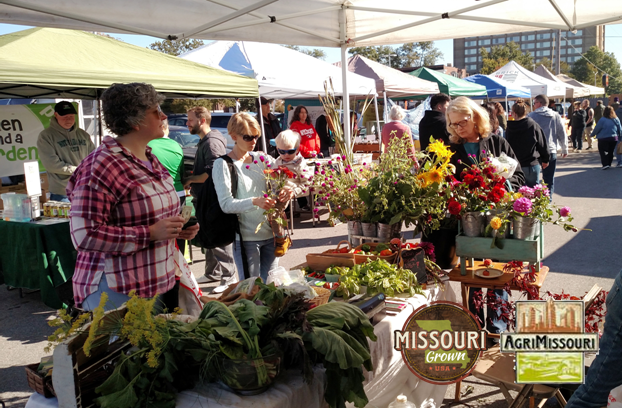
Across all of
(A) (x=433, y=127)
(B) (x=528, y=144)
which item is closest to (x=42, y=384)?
(A) (x=433, y=127)

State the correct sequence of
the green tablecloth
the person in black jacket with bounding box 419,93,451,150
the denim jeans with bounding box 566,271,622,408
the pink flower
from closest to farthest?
1. the denim jeans with bounding box 566,271,622,408
2. the pink flower
3. the green tablecloth
4. the person in black jacket with bounding box 419,93,451,150

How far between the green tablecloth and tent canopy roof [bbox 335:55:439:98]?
30.9 feet

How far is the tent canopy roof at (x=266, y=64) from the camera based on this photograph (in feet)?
30.2

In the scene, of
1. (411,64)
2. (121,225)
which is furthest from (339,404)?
(411,64)

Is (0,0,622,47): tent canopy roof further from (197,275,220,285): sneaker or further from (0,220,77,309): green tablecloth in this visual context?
(197,275,220,285): sneaker

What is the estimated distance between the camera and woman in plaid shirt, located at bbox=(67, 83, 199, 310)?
7.02ft

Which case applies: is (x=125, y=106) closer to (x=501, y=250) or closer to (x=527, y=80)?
(x=501, y=250)

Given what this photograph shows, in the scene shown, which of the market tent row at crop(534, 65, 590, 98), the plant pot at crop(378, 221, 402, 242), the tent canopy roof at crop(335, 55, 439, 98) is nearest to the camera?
the plant pot at crop(378, 221, 402, 242)

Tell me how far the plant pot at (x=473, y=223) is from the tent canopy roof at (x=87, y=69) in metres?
3.90

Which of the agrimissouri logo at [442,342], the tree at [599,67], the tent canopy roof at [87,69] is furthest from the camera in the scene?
the tree at [599,67]

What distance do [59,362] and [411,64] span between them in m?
78.1

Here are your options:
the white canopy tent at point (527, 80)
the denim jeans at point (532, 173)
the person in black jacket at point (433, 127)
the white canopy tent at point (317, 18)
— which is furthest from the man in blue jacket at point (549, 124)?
the white canopy tent at point (527, 80)

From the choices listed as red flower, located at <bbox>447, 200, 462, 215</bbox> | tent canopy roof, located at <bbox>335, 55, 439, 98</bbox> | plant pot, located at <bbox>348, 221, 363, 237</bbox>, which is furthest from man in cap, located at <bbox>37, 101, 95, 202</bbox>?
tent canopy roof, located at <bbox>335, 55, 439, 98</bbox>

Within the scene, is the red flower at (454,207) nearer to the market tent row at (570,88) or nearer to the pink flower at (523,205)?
the pink flower at (523,205)
